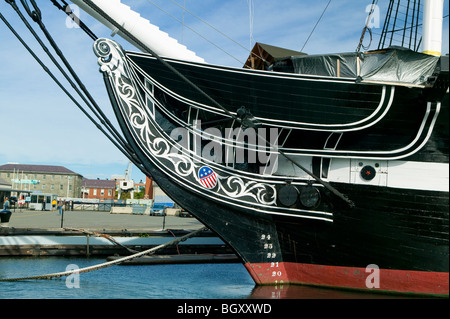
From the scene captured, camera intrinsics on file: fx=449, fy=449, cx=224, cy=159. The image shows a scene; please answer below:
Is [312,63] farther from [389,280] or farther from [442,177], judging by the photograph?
[389,280]

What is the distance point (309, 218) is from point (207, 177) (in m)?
1.80

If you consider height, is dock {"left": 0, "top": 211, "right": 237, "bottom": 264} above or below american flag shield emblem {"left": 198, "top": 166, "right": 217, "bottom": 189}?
below

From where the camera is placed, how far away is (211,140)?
7.72m

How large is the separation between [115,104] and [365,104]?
13.1ft

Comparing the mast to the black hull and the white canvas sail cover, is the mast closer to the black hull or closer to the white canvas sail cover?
the black hull

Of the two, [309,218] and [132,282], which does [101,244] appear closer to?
[132,282]

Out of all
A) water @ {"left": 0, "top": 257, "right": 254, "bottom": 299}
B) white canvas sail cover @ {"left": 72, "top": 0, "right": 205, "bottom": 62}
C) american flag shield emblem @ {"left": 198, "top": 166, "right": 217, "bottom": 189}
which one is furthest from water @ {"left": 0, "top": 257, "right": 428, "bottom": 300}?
white canvas sail cover @ {"left": 72, "top": 0, "right": 205, "bottom": 62}

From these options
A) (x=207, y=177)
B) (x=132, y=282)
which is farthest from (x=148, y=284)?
(x=207, y=177)

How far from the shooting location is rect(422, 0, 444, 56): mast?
7.09m

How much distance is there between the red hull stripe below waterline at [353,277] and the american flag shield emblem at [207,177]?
4.89ft

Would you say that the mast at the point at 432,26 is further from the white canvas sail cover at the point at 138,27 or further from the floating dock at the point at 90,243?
the floating dock at the point at 90,243

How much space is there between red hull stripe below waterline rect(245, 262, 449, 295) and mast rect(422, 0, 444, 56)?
355cm

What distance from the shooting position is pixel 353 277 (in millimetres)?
7102

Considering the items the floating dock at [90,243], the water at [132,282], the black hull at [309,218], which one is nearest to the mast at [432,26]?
the black hull at [309,218]
